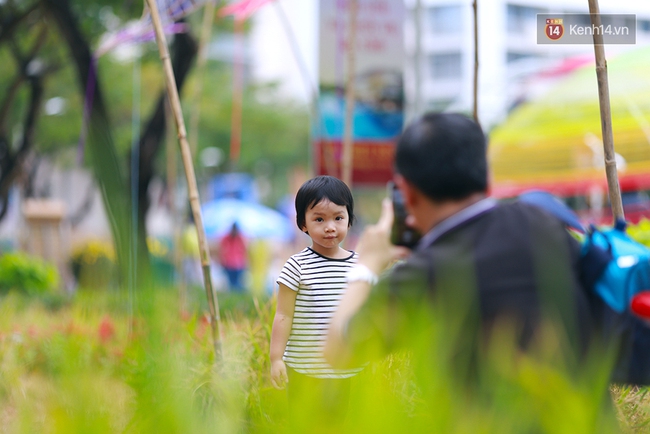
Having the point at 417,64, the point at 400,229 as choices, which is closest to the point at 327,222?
the point at 400,229

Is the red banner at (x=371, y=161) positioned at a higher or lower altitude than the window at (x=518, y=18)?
lower

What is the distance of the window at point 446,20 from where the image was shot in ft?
168

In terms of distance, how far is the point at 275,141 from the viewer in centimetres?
3447

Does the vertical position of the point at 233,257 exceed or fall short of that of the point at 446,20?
it falls short

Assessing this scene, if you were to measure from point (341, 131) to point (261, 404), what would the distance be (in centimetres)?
595

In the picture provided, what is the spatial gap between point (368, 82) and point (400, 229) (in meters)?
7.04

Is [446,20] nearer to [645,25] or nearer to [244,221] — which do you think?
[645,25]

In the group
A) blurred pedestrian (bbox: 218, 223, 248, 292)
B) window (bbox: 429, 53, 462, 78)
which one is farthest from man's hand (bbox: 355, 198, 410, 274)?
window (bbox: 429, 53, 462, 78)

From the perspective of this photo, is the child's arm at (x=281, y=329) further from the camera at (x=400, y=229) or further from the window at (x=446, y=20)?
the window at (x=446, y=20)

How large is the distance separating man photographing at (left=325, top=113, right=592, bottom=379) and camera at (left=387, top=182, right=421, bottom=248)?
8cm

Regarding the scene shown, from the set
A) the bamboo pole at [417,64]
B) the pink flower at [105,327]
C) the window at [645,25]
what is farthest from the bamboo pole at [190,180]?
the window at [645,25]

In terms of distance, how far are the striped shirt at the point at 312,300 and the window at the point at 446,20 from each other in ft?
165

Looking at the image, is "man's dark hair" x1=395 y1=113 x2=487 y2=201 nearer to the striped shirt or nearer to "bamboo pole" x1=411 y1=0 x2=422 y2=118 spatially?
the striped shirt

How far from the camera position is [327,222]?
2.54 meters
